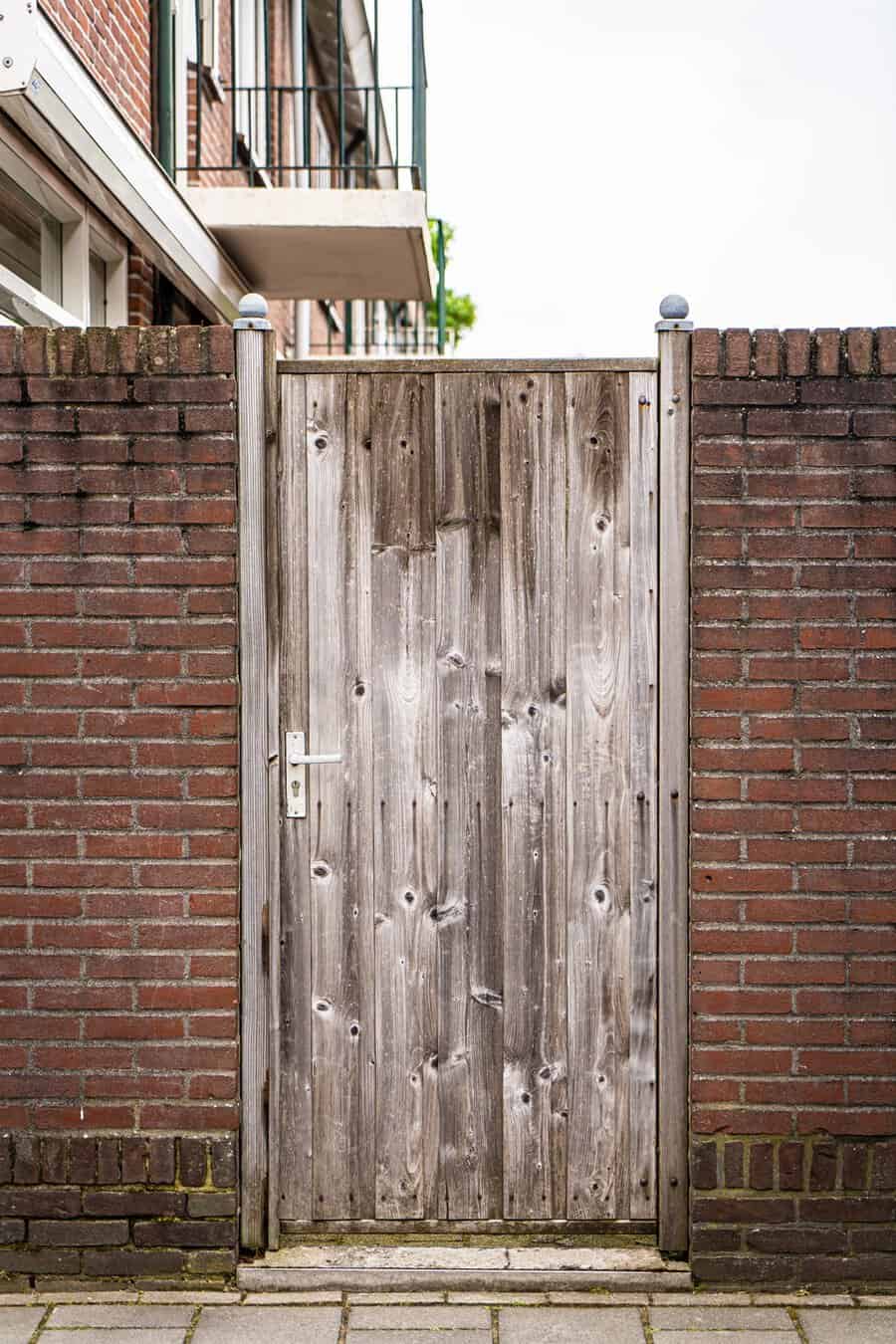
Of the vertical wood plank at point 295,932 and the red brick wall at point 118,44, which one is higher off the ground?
the red brick wall at point 118,44

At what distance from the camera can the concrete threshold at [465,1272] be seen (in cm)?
346

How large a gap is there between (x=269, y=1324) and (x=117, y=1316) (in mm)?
381

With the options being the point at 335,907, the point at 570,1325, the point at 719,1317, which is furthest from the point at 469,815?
the point at 719,1317

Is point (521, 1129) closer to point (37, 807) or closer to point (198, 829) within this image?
→ point (198, 829)

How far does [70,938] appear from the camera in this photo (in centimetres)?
349

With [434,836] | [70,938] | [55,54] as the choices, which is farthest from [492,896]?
[55,54]

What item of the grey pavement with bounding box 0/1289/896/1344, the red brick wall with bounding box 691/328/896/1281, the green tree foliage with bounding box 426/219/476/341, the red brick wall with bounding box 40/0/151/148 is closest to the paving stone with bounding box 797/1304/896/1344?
the grey pavement with bounding box 0/1289/896/1344

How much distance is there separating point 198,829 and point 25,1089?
80 cm

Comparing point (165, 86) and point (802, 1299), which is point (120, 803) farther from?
point (165, 86)

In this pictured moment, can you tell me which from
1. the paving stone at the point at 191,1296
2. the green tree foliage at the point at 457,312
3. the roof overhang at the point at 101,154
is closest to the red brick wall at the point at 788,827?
the paving stone at the point at 191,1296

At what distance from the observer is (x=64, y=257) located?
6.04m

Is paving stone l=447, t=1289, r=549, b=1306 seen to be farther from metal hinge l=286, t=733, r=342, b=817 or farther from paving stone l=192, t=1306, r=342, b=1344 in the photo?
metal hinge l=286, t=733, r=342, b=817

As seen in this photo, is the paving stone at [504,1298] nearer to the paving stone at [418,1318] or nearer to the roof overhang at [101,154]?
the paving stone at [418,1318]

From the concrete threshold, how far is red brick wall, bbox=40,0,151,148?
4.52m
